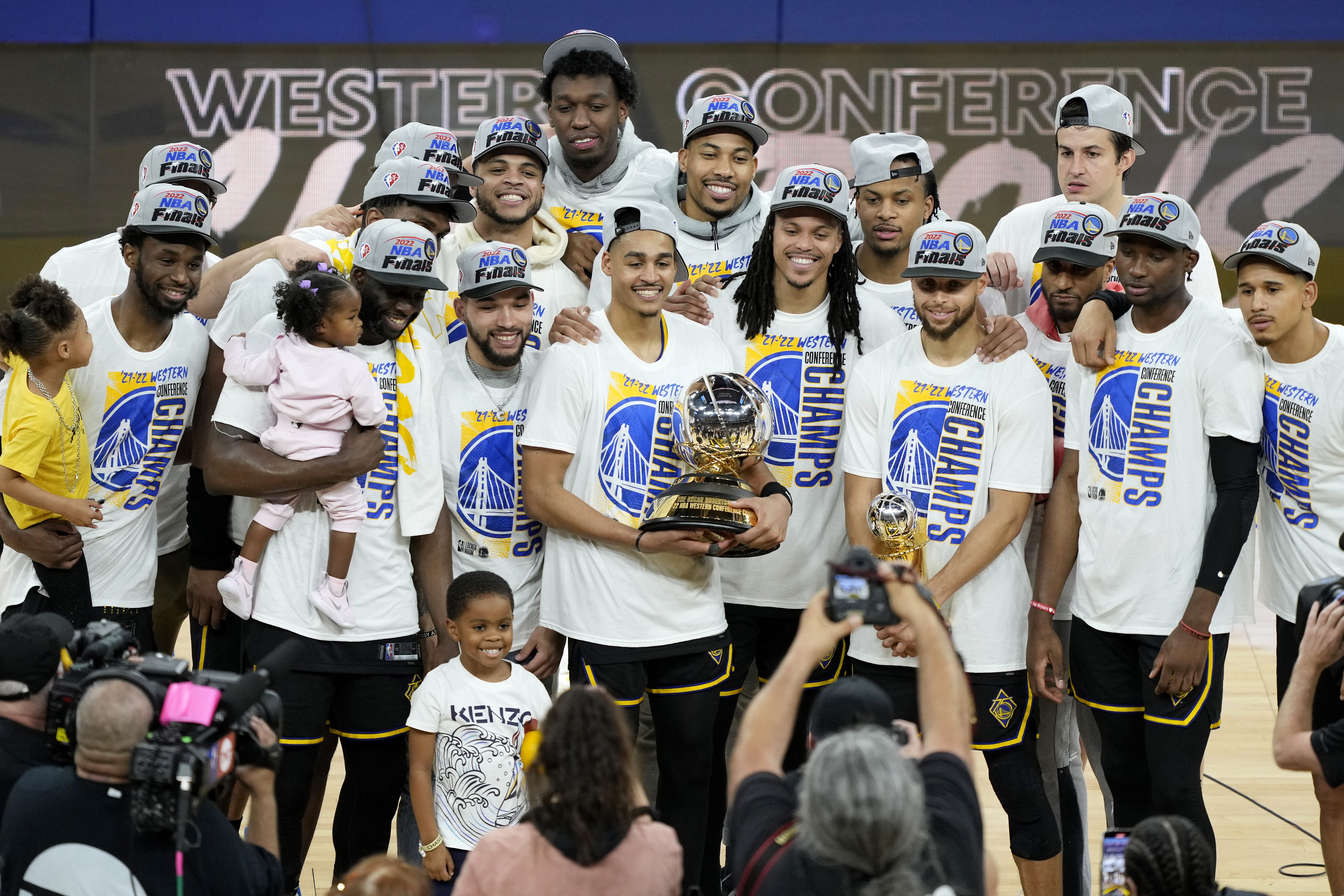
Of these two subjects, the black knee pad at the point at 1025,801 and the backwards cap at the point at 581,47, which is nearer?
the black knee pad at the point at 1025,801

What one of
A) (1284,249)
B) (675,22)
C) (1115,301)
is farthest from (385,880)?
(675,22)

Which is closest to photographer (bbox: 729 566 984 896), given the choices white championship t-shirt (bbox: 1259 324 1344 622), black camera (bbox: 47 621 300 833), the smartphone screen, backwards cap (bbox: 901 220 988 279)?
the smartphone screen

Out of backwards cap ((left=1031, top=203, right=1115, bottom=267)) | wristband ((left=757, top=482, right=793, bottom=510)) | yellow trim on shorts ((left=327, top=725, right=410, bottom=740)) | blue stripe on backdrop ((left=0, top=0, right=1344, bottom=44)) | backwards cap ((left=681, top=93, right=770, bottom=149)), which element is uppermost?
blue stripe on backdrop ((left=0, top=0, right=1344, bottom=44))

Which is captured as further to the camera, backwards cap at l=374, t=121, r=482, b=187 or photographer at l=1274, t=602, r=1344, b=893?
backwards cap at l=374, t=121, r=482, b=187

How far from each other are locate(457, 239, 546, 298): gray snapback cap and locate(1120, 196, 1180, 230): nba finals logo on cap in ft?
5.20

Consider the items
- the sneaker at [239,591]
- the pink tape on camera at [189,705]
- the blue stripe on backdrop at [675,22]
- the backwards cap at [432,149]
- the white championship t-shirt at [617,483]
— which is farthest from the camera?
the blue stripe on backdrop at [675,22]

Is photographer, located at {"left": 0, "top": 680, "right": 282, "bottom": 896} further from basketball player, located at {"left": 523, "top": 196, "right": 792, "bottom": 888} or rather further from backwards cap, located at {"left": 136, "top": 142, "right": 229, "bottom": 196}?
backwards cap, located at {"left": 136, "top": 142, "right": 229, "bottom": 196}

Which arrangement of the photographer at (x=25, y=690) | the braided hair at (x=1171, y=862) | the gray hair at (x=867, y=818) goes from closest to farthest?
the gray hair at (x=867, y=818)
the braided hair at (x=1171, y=862)
the photographer at (x=25, y=690)

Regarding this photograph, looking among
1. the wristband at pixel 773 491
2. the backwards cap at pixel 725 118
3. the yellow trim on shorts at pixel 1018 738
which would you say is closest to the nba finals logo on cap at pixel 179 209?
the backwards cap at pixel 725 118

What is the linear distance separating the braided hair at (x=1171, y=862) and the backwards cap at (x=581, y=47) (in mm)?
3145

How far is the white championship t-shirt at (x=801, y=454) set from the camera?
12.7 feet

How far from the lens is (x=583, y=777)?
223 cm

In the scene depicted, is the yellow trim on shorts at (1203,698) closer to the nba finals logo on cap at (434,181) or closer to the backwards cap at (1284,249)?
the backwards cap at (1284,249)

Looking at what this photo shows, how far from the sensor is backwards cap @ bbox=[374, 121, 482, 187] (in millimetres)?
4262
